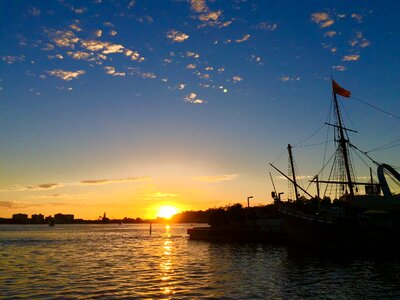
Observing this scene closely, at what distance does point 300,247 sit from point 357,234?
1255 centimetres

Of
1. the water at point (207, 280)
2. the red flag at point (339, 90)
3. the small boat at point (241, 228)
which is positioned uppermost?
the red flag at point (339, 90)

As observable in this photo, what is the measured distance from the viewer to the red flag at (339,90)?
219 ft

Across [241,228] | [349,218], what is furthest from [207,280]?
[241,228]

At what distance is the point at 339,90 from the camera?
68.1 m

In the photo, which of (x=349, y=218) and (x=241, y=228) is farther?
(x=241, y=228)

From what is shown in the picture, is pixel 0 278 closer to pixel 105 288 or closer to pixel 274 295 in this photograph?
pixel 105 288

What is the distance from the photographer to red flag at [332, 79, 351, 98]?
66.8 meters

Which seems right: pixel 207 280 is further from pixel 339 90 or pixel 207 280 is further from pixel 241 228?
pixel 241 228

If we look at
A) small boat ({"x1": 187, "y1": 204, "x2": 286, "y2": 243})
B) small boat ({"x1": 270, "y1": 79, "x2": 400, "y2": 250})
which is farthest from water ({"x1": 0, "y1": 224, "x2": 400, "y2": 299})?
small boat ({"x1": 187, "y1": 204, "x2": 286, "y2": 243})

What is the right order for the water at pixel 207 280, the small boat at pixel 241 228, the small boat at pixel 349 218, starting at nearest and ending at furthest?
the water at pixel 207 280 < the small boat at pixel 349 218 < the small boat at pixel 241 228

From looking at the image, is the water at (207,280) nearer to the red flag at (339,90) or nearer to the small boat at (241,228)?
the red flag at (339,90)

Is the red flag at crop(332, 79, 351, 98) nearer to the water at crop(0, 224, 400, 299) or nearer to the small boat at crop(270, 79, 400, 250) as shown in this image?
the small boat at crop(270, 79, 400, 250)

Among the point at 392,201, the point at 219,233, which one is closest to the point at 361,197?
the point at 392,201

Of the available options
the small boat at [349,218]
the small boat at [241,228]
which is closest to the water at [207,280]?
the small boat at [349,218]
